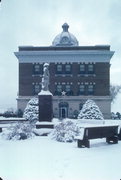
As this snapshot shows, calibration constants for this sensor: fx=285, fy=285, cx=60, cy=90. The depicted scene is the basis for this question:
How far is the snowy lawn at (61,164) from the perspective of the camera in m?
7.86

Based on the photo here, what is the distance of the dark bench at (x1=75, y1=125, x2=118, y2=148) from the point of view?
13438mm

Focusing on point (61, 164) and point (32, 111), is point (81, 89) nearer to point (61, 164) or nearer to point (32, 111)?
point (32, 111)

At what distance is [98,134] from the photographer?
14328 mm

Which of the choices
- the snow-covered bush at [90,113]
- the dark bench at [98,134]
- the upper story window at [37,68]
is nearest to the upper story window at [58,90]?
the upper story window at [37,68]

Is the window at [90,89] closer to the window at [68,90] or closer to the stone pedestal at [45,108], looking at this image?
the window at [68,90]

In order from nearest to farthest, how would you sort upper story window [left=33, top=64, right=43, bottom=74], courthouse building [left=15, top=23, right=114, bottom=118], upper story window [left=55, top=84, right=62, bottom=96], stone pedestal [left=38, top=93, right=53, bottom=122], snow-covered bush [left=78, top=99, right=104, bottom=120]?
stone pedestal [left=38, top=93, right=53, bottom=122]
snow-covered bush [left=78, top=99, right=104, bottom=120]
courthouse building [left=15, top=23, right=114, bottom=118]
upper story window [left=55, top=84, right=62, bottom=96]
upper story window [left=33, top=64, right=43, bottom=74]

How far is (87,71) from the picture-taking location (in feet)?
145

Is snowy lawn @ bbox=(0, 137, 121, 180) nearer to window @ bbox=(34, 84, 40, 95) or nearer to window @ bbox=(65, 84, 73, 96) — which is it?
window @ bbox=(65, 84, 73, 96)

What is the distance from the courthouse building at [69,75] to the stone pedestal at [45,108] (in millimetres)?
22844

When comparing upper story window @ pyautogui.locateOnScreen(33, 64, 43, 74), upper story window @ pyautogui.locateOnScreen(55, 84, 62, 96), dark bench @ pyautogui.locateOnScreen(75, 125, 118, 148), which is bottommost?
dark bench @ pyautogui.locateOnScreen(75, 125, 118, 148)

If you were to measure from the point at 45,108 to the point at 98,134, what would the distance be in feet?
23.5

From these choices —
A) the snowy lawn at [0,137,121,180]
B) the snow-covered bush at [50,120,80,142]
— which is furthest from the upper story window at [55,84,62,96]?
the snowy lawn at [0,137,121,180]

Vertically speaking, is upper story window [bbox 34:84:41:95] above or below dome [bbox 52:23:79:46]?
below

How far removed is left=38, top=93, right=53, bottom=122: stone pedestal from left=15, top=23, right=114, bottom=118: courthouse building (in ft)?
Answer: 74.9
